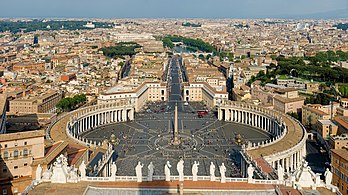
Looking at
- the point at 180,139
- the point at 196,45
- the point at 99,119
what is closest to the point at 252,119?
the point at 180,139

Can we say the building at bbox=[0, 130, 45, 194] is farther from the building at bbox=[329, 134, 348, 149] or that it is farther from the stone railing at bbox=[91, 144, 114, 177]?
the building at bbox=[329, 134, 348, 149]

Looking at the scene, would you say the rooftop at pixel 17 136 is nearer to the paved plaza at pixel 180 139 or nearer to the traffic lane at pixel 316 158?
the paved plaza at pixel 180 139

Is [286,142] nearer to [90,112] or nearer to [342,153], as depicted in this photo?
[342,153]

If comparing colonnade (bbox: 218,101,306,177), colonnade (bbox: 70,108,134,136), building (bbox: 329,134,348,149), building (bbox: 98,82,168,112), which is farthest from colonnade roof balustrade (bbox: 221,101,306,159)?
building (bbox: 98,82,168,112)

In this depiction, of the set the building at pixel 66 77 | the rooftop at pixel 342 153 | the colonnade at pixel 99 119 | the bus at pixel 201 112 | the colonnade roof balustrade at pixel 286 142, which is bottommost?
the bus at pixel 201 112

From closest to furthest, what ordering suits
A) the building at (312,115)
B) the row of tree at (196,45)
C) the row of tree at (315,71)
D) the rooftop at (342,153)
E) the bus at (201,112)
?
the rooftop at (342,153)
the building at (312,115)
the bus at (201,112)
the row of tree at (315,71)
the row of tree at (196,45)

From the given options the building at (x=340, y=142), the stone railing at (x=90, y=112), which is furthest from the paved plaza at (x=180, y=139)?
the building at (x=340, y=142)

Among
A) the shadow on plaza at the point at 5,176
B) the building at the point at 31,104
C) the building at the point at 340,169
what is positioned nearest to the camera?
the shadow on plaza at the point at 5,176
